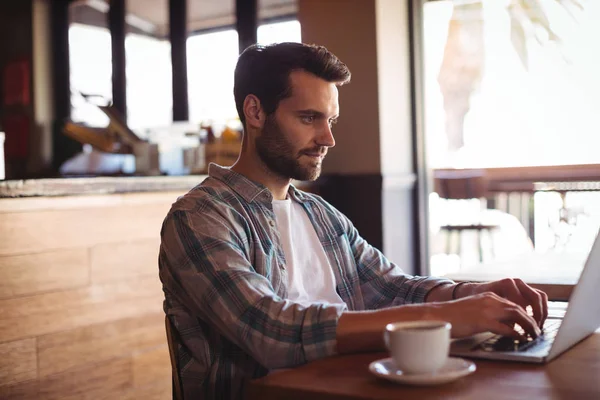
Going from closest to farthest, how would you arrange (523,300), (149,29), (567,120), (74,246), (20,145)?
(523,300), (74,246), (567,120), (149,29), (20,145)

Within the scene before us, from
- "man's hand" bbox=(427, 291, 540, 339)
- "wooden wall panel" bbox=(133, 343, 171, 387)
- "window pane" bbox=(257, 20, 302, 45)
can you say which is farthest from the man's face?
"window pane" bbox=(257, 20, 302, 45)

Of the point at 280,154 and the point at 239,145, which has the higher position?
the point at 239,145

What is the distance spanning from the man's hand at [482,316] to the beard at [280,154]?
1.76 feet

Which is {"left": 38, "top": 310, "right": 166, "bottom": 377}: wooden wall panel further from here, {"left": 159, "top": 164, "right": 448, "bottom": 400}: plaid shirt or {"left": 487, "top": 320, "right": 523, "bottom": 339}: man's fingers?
{"left": 487, "top": 320, "right": 523, "bottom": 339}: man's fingers

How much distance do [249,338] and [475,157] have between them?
2899 mm

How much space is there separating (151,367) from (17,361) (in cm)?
52

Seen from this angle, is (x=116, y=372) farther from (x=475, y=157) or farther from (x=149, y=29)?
(x=149, y=29)

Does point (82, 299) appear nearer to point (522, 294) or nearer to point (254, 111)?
point (254, 111)

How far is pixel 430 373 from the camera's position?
841 mm

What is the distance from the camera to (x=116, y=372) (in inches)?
90.8

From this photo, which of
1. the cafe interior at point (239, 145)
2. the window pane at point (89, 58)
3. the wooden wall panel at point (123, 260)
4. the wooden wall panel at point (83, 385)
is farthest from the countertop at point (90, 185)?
the window pane at point (89, 58)

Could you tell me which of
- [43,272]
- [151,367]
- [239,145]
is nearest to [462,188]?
[239,145]

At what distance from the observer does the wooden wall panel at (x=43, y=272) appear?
202 cm

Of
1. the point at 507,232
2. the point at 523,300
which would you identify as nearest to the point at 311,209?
the point at 523,300
